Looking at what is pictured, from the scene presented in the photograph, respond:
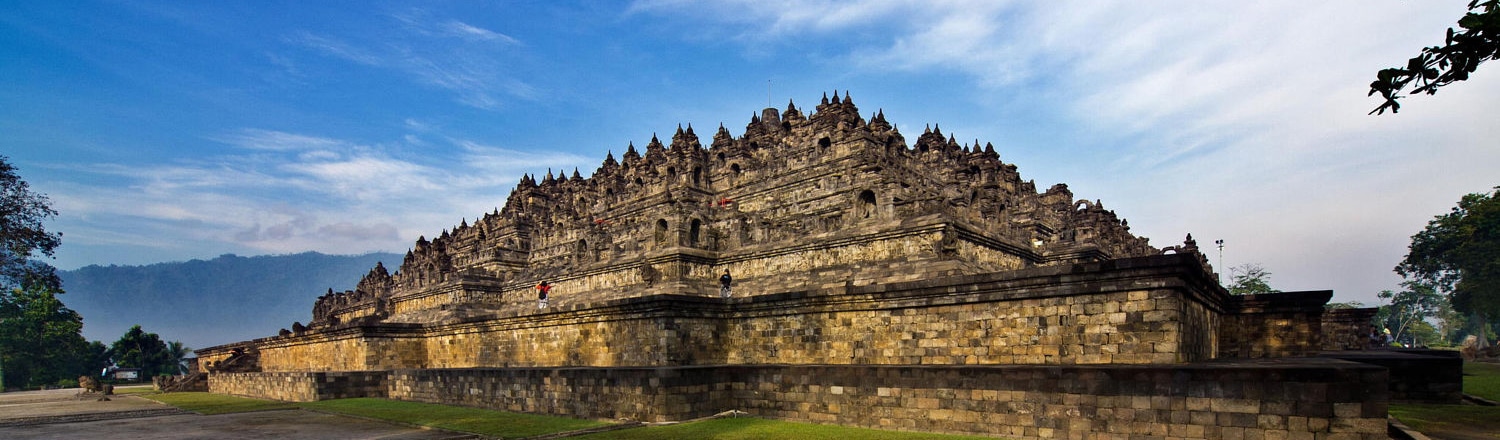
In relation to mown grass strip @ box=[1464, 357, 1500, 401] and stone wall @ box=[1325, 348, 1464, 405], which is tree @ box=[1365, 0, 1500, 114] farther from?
mown grass strip @ box=[1464, 357, 1500, 401]

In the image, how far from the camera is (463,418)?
17938mm

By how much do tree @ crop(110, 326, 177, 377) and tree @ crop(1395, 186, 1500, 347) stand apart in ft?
348

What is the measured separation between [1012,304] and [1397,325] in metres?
141

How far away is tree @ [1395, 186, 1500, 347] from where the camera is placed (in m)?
50.8

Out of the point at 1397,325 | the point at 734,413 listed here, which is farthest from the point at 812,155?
the point at 1397,325

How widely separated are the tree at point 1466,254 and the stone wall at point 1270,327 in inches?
1961

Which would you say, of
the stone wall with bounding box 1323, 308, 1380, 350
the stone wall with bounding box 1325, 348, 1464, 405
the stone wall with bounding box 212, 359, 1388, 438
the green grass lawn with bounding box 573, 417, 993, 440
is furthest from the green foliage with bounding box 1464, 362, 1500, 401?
the green grass lawn with bounding box 573, 417, 993, 440

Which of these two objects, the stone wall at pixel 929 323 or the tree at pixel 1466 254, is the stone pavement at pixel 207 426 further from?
the tree at pixel 1466 254

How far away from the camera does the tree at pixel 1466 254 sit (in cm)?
5081

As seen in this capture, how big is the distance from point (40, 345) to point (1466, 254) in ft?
387

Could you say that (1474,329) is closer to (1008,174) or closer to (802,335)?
(1008,174)

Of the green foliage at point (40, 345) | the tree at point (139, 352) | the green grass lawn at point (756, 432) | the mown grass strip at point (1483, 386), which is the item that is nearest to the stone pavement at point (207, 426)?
the green grass lawn at point (756, 432)

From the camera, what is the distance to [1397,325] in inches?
4560

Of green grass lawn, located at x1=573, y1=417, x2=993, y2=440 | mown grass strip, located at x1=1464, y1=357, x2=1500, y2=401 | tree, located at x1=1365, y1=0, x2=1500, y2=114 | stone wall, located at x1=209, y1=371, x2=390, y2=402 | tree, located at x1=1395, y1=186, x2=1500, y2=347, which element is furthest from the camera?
tree, located at x1=1395, y1=186, x2=1500, y2=347
